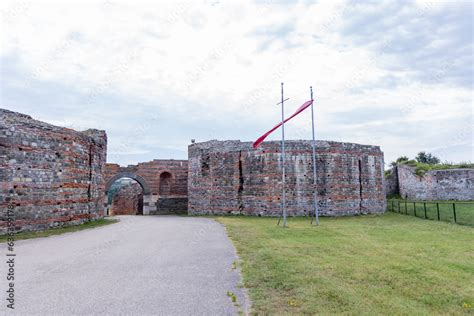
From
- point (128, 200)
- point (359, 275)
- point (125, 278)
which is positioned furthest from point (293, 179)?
point (128, 200)

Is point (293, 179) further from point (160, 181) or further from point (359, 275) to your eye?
point (359, 275)

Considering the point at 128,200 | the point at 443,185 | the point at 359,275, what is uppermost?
the point at 443,185

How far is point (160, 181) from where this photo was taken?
27797 millimetres

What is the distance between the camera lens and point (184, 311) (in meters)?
4.15

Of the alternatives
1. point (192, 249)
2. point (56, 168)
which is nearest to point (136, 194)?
point (56, 168)

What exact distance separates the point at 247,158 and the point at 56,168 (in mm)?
11116

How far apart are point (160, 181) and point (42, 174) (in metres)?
14.7

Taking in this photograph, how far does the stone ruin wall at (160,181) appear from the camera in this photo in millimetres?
26109

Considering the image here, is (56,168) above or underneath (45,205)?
above

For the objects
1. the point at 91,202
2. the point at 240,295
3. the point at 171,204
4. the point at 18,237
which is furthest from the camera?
the point at 171,204

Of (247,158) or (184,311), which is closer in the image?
(184,311)

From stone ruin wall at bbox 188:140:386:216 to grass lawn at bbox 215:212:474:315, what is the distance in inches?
389

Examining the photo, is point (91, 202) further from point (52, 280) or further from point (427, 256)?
point (427, 256)

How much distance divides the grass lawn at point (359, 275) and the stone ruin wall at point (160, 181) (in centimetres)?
1714
